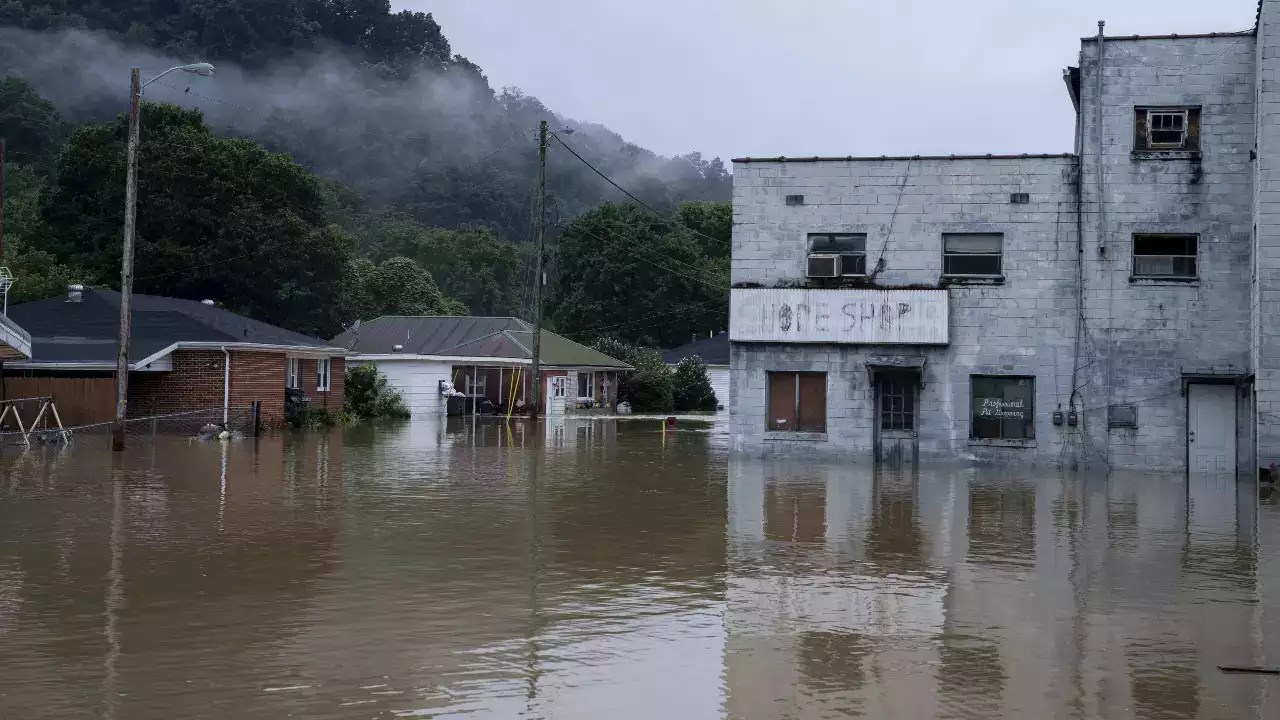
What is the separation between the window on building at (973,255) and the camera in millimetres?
30484

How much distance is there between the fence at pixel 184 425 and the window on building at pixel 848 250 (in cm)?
1700

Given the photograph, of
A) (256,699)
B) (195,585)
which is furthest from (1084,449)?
(256,699)

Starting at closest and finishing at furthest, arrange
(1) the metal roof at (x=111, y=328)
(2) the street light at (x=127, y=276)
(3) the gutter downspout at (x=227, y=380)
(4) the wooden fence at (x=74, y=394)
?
(2) the street light at (x=127, y=276), (4) the wooden fence at (x=74, y=394), (1) the metal roof at (x=111, y=328), (3) the gutter downspout at (x=227, y=380)

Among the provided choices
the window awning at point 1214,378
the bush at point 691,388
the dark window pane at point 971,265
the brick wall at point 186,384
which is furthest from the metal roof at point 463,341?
the window awning at point 1214,378

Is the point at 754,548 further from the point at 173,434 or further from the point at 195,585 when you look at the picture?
the point at 173,434

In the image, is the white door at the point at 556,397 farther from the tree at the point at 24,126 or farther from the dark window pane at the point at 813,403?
the tree at the point at 24,126

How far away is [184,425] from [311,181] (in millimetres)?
29004

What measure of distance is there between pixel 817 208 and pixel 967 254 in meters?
3.67

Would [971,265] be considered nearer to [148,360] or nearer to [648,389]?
[148,360]

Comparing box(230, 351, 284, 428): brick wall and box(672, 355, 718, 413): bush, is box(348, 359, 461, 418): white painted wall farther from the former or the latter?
box(672, 355, 718, 413): bush

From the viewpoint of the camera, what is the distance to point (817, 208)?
1230 inches

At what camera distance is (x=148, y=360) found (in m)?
37.2

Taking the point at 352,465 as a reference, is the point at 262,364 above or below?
above

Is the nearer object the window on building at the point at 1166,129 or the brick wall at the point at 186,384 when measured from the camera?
the window on building at the point at 1166,129
